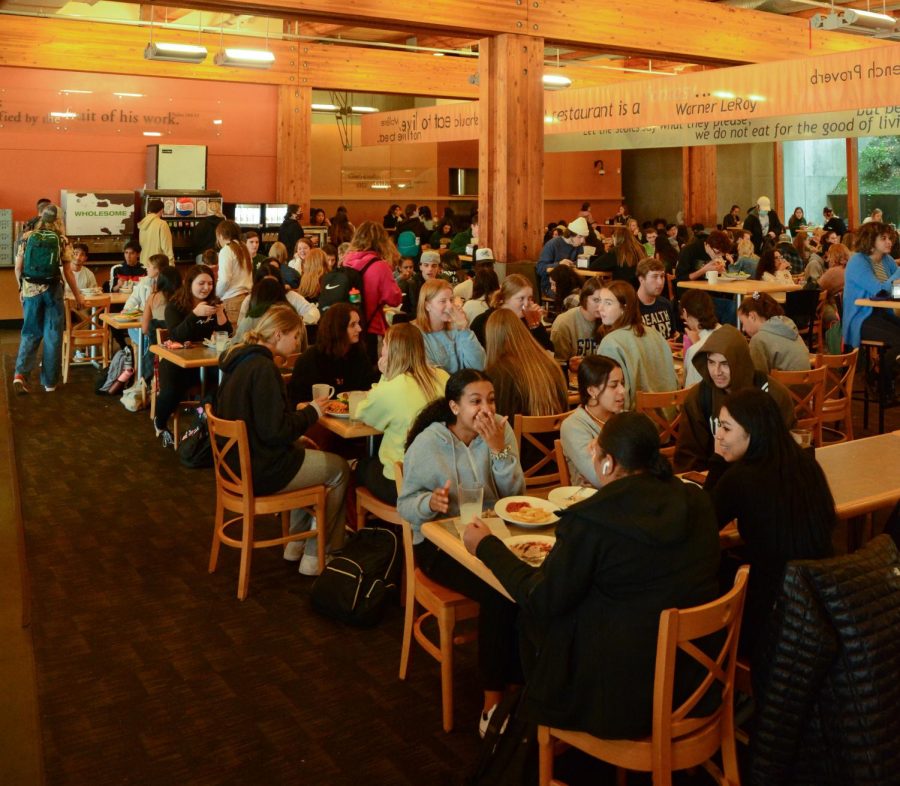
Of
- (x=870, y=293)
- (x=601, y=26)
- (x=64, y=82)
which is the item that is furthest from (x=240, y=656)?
(x=64, y=82)

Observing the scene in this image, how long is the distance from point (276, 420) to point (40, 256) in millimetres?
5190

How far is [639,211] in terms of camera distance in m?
21.4

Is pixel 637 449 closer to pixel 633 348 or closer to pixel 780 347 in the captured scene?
pixel 633 348

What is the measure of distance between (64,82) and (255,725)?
11.8 meters

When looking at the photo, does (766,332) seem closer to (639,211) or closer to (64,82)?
(64,82)

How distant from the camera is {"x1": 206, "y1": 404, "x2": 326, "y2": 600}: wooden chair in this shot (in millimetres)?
4227

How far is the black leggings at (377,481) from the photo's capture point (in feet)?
13.8

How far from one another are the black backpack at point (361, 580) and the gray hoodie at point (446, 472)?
0.73 metres

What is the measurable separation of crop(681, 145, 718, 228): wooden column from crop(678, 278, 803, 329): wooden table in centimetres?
802

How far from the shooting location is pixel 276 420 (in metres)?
4.29

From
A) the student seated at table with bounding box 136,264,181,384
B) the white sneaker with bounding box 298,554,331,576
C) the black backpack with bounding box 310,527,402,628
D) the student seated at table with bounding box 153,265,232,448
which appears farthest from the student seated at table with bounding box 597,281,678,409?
→ the student seated at table with bounding box 136,264,181,384

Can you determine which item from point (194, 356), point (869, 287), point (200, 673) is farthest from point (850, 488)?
point (869, 287)

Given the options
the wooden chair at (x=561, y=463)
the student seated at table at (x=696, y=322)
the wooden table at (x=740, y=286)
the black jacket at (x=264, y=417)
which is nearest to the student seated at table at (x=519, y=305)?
the student seated at table at (x=696, y=322)

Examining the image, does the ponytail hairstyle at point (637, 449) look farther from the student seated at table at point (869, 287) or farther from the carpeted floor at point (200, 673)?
the student seated at table at point (869, 287)
